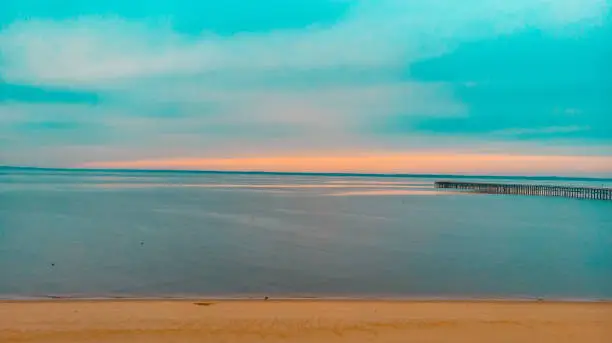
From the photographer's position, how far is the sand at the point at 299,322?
7.00m

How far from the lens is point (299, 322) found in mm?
7832

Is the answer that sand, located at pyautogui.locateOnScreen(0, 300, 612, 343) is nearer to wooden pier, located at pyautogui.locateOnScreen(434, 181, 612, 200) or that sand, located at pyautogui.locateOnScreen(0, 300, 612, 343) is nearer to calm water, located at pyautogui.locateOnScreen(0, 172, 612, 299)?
calm water, located at pyautogui.locateOnScreen(0, 172, 612, 299)

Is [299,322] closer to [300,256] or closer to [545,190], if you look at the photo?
[300,256]

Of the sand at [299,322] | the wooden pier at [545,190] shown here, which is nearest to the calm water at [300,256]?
the sand at [299,322]

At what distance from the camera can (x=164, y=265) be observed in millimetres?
16797

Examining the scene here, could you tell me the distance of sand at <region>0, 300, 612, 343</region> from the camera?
23.0 ft

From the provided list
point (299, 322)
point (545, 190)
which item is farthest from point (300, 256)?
point (545, 190)

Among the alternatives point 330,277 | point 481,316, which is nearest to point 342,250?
point 330,277

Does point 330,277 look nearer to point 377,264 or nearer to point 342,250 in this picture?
point 377,264

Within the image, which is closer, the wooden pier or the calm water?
the calm water

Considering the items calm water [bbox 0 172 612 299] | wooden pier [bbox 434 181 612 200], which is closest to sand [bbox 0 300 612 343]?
calm water [bbox 0 172 612 299]

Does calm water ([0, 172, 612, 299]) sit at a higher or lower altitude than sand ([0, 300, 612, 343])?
lower

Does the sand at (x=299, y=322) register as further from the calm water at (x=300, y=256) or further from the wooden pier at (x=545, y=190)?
the wooden pier at (x=545, y=190)

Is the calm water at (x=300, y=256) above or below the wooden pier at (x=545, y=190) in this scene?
below
